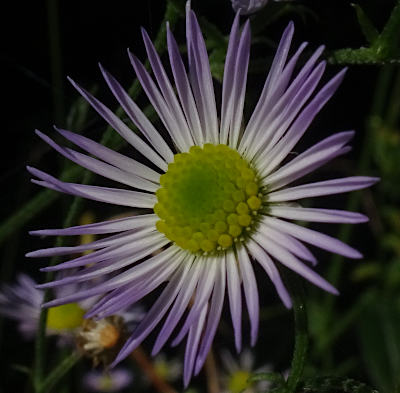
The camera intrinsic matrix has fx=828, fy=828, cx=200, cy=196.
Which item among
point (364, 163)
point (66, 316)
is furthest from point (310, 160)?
point (364, 163)

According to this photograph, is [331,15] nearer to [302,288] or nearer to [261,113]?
[261,113]

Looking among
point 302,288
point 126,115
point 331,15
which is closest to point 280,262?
point 302,288

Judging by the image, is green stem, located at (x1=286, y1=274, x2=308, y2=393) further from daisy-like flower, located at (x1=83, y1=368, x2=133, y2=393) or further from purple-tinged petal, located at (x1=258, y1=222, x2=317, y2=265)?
daisy-like flower, located at (x1=83, y1=368, x2=133, y2=393)

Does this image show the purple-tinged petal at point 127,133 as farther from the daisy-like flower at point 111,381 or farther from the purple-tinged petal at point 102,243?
the daisy-like flower at point 111,381

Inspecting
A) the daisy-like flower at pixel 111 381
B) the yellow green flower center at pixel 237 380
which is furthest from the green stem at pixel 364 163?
the daisy-like flower at pixel 111 381

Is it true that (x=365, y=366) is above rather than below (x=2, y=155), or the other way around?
below

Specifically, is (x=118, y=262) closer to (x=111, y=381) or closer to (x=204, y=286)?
(x=204, y=286)
